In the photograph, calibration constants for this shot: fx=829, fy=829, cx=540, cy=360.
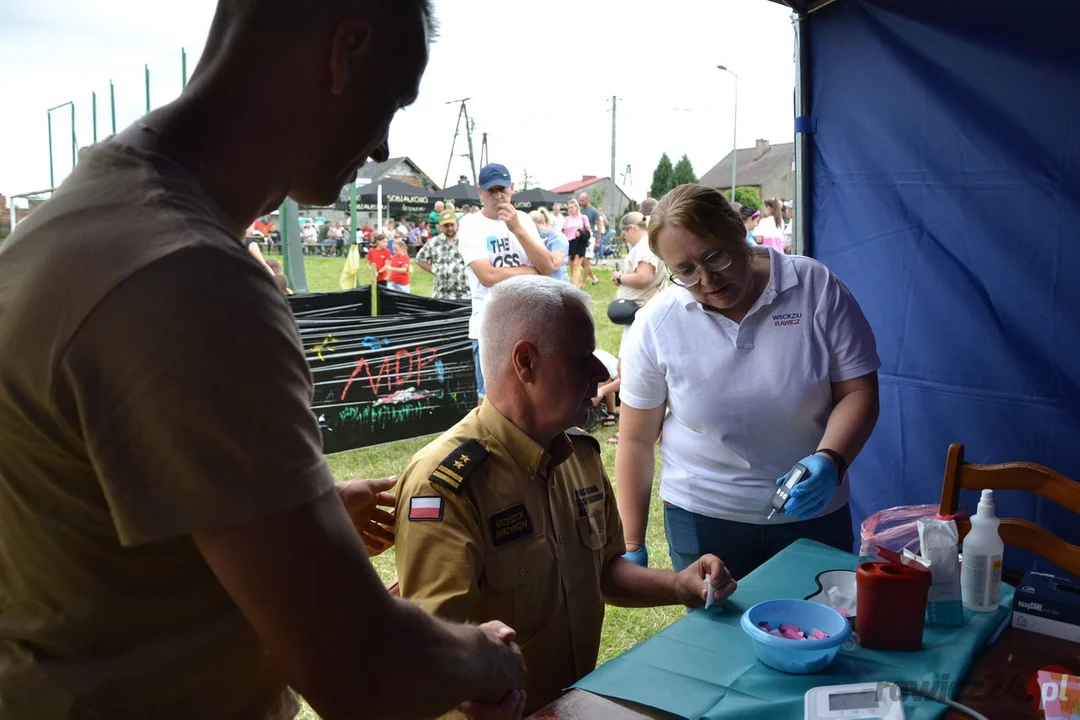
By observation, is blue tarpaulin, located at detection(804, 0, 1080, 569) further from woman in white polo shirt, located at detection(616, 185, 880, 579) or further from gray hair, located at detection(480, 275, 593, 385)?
gray hair, located at detection(480, 275, 593, 385)

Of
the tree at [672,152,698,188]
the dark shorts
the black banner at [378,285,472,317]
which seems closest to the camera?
the black banner at [378,285,472,317]

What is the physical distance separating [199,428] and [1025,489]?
7.21ft

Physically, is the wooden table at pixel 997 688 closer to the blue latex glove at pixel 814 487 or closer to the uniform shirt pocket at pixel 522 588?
the uniform shirt pocket at pixel 522 588

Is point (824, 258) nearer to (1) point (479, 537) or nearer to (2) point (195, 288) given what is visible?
(1) point (479, 537)

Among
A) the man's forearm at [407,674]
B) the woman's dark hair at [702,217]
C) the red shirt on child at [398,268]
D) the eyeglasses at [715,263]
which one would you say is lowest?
the man's forearm at [407,674]

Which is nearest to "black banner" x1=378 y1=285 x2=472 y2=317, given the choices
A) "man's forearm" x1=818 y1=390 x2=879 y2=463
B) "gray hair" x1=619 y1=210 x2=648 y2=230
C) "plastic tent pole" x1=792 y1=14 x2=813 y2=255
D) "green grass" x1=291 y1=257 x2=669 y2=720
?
"green grass" x1=291 y1=257 x2=669 y2=720

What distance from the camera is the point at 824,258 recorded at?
3.55 m

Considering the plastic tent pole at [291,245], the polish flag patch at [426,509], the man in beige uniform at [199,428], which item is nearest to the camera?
Answer: the man in beige uniform at [199,428]

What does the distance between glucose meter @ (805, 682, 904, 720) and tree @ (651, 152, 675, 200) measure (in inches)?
1810

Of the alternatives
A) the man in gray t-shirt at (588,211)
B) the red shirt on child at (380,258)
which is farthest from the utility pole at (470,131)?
the red shirt on child at (380,258)

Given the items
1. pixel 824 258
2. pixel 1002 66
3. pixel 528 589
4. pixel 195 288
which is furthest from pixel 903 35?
pixel 195 288

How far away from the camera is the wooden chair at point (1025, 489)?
2.11m

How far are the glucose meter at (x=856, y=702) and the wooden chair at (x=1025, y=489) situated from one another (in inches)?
35.9

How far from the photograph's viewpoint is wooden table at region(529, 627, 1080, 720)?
133 centimetres
